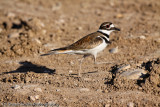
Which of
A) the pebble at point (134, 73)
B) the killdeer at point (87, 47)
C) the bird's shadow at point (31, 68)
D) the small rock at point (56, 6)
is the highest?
the small rock at point (56, 6)

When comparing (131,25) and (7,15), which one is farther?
(7,15)

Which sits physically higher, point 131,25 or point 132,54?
point 131,25

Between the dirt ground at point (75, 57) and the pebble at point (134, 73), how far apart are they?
0.8 inches

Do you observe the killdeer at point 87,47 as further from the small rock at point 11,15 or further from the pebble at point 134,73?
the small rock at point 11,15

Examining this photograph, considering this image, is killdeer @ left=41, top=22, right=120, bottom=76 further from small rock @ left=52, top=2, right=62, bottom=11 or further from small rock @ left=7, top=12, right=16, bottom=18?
small rock @ left=52, top=2, right=62, bottom=11

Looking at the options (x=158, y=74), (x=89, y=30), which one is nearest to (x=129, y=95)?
(x=158, y=74)

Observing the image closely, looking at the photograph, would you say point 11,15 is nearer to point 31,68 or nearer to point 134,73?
point 31,68

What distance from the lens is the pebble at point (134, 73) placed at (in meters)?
5.27

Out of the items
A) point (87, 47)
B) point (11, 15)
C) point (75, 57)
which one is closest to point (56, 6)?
point (11, 15)

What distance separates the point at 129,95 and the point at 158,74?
0.71 meters

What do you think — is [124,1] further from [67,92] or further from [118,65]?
[67,92]

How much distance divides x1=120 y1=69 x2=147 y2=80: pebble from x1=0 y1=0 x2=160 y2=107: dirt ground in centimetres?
2

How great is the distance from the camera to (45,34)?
855 cm

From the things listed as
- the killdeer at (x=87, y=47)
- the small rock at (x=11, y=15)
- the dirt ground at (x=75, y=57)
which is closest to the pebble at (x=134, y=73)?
the dirt ground at (x=75, y=57)
